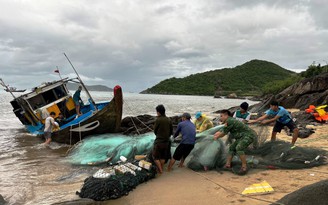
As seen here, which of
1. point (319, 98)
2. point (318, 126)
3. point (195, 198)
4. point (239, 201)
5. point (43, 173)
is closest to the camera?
point (239, 201)

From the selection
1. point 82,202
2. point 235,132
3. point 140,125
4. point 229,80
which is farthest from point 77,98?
Answer: point 229,80

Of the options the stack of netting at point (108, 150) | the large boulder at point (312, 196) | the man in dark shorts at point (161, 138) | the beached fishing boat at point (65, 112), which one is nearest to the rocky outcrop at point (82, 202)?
the man in dark shorts at point (161, 138)

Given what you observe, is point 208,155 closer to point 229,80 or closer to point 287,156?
point 287,156

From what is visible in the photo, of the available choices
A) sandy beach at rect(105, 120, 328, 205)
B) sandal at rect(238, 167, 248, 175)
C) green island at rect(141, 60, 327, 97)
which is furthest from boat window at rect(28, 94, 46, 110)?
green island at rect(141, 60, 327, 97)

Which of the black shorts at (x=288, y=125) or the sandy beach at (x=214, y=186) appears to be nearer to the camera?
the sandy beach at (x=214, y=186)

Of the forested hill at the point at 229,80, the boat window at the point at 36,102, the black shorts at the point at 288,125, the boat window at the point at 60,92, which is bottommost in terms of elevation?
the black shorts at the point at 288,125

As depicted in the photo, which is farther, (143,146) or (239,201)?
(143,146)

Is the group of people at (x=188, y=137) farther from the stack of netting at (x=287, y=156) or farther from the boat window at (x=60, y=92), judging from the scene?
the boat window at (x=60, y=92)

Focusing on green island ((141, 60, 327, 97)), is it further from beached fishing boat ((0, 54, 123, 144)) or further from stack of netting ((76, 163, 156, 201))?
stack of netting ((76, 163, 156, 201))

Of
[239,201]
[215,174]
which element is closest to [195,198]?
[239,201]

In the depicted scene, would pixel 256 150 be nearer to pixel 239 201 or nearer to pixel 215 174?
pixel 215 174

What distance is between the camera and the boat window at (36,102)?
47.6 ft

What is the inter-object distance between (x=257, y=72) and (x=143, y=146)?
117383 millimetres

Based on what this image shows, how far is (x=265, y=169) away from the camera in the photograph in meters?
6.30
